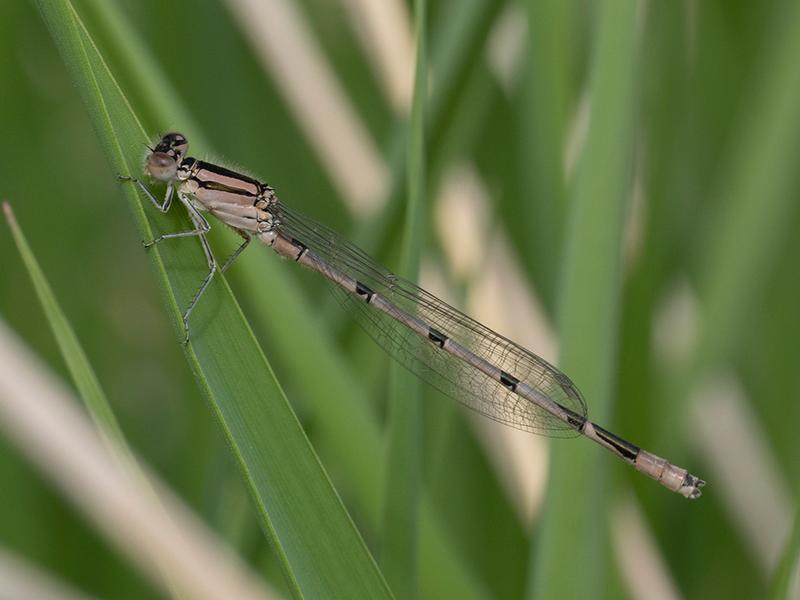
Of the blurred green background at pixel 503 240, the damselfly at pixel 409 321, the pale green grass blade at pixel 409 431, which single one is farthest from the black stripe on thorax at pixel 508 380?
A: the pale green grass blade at pixel 409 431

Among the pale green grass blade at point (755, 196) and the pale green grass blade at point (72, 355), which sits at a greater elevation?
the pale green grass blade at point (755, 196)

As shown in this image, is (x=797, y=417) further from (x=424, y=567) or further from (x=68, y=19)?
(x=68, y=19)

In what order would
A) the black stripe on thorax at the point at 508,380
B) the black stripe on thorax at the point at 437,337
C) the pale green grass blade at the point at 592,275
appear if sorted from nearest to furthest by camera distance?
1. the pale green grass blade at the point at 592,275
2. the black stripe on thorax at the point at 437,337
3. the black stripe on thorax at the point at 508,380

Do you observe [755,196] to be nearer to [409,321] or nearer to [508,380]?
[508,380]

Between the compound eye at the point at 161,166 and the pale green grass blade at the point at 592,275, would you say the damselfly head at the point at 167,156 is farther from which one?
the pale green grass blade at the point at 592,275

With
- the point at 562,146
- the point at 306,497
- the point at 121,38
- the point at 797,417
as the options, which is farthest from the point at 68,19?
the point at 797,417

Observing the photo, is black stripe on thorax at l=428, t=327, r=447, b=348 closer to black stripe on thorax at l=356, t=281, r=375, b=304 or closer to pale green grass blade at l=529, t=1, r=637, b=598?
black stripe on thorax at l=356, t=281, r=375, b=304

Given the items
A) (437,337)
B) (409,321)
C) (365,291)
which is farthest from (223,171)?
(437,337)
